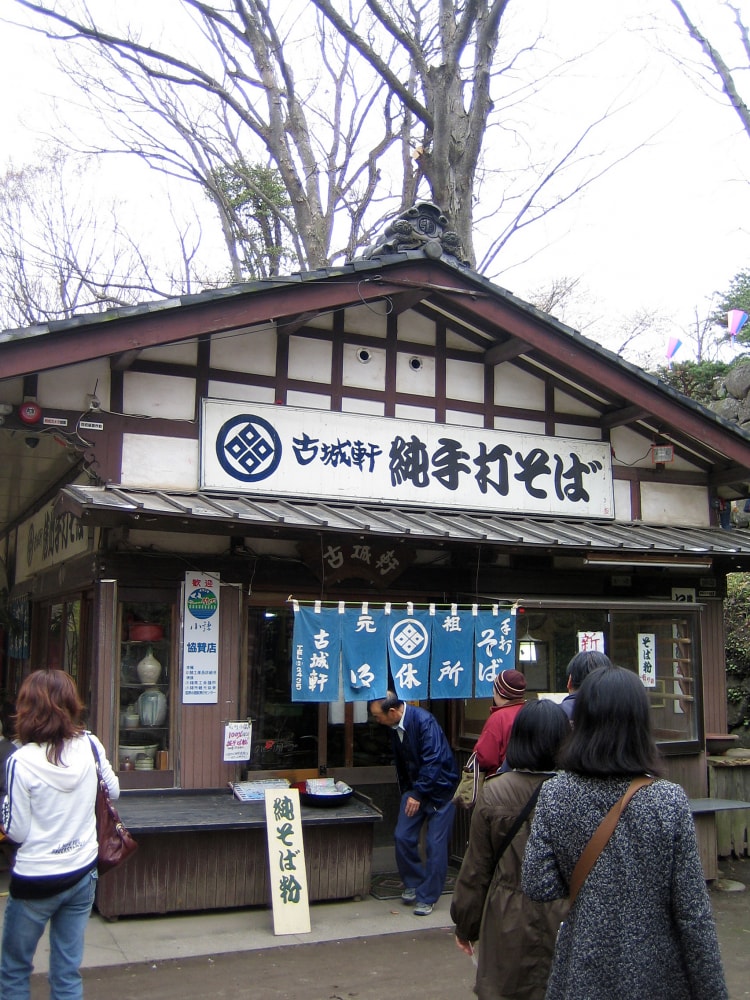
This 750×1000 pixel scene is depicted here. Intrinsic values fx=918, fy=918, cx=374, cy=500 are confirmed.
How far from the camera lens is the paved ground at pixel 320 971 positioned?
20.6ft

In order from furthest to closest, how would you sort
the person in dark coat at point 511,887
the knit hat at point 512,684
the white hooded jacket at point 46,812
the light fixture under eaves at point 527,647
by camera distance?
the light fixture under eaves at point 527,647 < the knit hat at point 512,684 < the white hooded jacket at point 46,812 < the person in dark coat at point 511,887

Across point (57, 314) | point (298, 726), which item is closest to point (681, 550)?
point (298, 726)

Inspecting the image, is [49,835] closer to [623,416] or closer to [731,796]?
[623,416]

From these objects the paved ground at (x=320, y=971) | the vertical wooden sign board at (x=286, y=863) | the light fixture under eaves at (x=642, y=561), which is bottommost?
the paved ground at (x=320, y=971)

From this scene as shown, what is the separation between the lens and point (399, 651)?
336 inches

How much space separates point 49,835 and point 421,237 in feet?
23.2

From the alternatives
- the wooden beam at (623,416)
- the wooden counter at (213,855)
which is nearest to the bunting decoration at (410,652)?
the wooden counter at (213,855)

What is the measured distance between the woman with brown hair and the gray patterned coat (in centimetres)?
260

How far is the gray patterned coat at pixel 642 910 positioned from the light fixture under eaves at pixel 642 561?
6.39 meters

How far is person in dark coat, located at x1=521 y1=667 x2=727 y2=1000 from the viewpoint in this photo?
2.93 meters

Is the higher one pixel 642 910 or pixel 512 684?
pixel 512 684

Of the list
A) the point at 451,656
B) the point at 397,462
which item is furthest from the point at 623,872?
the point at 397,462

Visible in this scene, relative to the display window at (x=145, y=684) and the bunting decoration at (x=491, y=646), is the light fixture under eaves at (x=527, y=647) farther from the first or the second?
the display window at (x=145, y=684)

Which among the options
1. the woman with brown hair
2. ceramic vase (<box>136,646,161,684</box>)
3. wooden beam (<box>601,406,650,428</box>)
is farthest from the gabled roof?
the woman with brown hair
